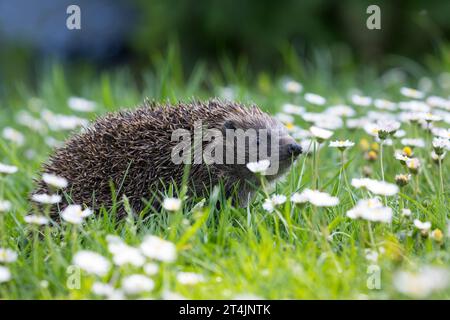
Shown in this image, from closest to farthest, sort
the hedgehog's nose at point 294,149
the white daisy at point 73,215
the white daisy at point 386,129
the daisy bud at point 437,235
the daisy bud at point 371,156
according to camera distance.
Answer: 1. the white daisy at point 73,215
2. the daisy bud at point 437,235
3. the white daisy at point 386,129
4. the hedgehog's nose at point 294,149
5. the daisy bud at point 371,156

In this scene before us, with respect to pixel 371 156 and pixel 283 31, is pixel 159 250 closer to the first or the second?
pixel 371 156

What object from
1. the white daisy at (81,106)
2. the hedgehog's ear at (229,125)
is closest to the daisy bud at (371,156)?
the hedgehog's ear at (229,125)

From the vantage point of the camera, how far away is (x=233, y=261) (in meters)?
3.38

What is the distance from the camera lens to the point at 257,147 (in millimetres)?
4629

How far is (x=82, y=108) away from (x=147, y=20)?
540cm

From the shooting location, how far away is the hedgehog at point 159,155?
14.1 ft

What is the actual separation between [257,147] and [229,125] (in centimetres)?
25

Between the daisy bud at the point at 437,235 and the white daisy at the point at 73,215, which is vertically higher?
the white daisy at the point at 73,215

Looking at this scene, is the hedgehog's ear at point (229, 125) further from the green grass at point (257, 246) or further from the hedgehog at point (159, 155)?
the green grass at point (257, 246)

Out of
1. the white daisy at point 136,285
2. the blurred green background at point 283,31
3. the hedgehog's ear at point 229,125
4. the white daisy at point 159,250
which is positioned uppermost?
the blurred green background at point 283,31

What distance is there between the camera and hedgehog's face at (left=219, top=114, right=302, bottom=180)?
14.9 ft
